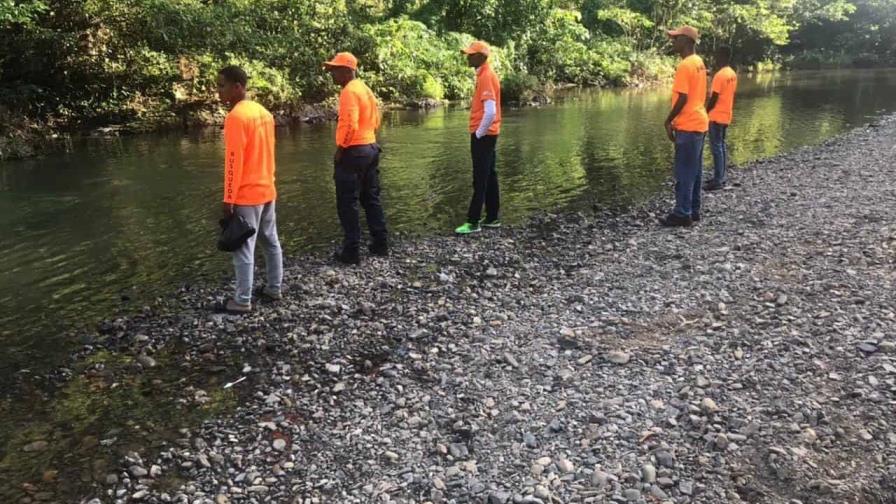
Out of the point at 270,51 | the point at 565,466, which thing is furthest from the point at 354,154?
the point at 270,51

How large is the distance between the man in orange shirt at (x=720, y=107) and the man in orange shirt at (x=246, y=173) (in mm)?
7094

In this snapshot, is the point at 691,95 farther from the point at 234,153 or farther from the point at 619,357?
the point at 234,153

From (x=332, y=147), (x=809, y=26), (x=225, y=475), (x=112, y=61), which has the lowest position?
(x=225, y=475)

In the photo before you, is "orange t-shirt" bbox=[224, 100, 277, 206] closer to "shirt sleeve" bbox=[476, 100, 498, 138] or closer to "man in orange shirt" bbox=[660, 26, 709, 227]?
"shirt sleeve" bbox=[476, 100, 498, 138]

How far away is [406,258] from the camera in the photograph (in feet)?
26.3

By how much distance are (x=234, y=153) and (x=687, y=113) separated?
5.46 metres

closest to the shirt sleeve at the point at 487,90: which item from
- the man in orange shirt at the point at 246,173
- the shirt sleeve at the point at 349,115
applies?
the shirt sleeve at the point at 349,115

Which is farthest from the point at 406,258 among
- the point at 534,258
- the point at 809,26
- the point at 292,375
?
the point at 809,26

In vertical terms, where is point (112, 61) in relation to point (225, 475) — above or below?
above

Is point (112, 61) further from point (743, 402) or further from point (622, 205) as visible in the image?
point (743, 402)

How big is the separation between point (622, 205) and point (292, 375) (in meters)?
7.17

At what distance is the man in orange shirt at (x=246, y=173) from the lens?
5.70 metres

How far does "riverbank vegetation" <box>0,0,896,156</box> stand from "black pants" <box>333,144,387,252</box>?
10.7 m

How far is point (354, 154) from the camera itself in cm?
727
